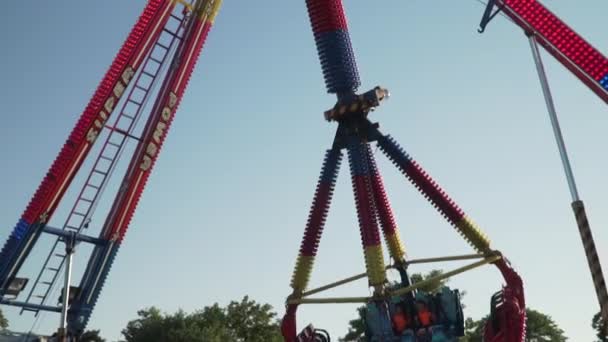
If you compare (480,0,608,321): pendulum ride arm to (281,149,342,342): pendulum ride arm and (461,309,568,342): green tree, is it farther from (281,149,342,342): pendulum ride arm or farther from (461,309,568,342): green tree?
(461,309,568,342): green tree

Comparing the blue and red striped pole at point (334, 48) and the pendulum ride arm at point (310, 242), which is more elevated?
the blue and red striped pole at point (334, 48)

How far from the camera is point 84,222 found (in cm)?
2930

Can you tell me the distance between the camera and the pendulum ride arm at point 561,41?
55.0ft

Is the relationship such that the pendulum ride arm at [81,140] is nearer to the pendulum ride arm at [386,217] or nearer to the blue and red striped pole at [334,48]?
the blue and red striped pole at [334,48]

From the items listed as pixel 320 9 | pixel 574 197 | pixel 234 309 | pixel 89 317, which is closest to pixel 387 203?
pixel 320 9

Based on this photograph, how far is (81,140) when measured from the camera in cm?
2941

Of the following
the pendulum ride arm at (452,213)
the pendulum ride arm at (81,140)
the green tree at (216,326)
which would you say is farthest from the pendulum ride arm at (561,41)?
the green tree at (216,326)

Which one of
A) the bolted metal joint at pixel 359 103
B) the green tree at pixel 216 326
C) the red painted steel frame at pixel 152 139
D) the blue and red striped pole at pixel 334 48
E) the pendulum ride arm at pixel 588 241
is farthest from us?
the green tree at pixel 216 326

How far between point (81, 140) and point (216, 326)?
33.2 meters

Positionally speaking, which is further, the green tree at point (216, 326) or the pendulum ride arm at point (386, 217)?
the green tree at point (216, 326)

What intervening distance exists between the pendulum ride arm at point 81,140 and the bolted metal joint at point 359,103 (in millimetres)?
10244

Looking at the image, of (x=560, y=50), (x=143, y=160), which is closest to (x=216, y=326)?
(x=143, y=160)

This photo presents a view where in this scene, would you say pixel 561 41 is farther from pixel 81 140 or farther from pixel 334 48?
pixel 81 140

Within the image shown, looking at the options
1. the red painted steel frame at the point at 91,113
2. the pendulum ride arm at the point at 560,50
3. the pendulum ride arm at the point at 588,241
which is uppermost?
the red painted steel frame at the point at 91,113
